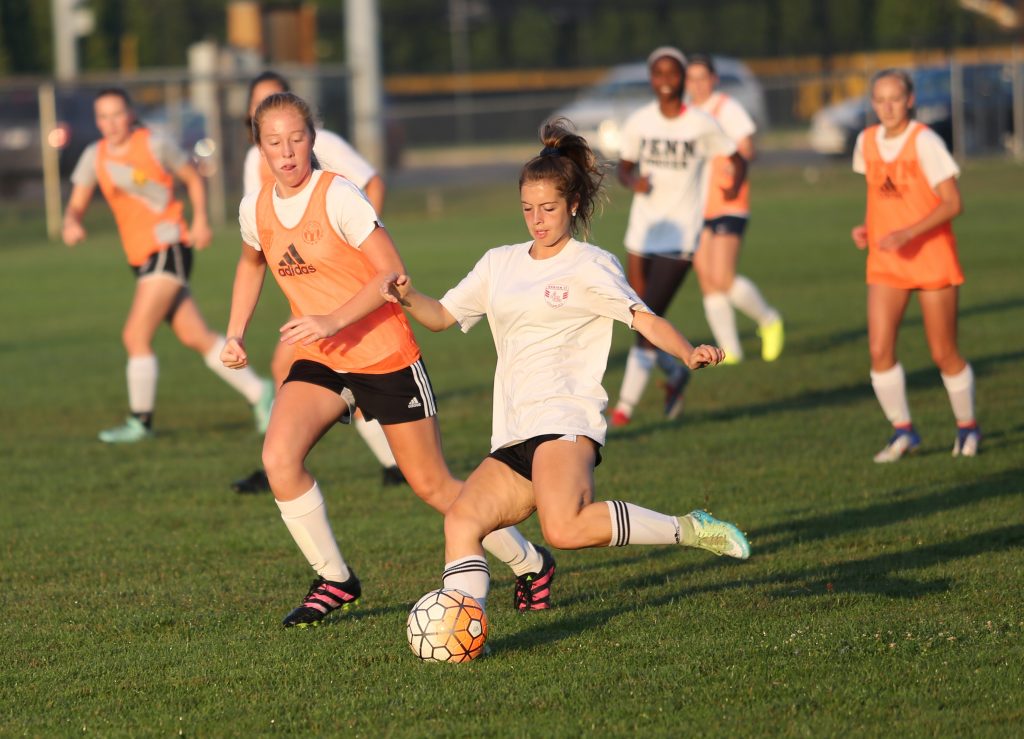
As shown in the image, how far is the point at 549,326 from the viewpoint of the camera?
5.66 metres

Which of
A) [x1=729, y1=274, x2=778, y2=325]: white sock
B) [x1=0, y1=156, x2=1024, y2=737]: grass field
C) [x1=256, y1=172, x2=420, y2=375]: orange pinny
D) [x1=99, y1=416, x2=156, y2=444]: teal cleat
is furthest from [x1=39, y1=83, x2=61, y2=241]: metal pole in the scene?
[x1=256, y1=172, x2=420, y2=375]: orange pinny

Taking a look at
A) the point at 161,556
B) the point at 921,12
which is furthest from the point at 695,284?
the point at 921,12

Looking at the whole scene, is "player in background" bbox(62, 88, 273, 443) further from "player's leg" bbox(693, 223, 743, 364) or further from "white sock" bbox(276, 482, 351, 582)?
"white sock" bbox(276, 482, 351, 582)

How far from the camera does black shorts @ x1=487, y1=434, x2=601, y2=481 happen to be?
5551 mm

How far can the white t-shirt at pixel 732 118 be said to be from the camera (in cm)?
1159

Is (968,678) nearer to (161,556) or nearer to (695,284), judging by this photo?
(161,556)

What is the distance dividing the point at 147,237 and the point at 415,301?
5208 millimetres

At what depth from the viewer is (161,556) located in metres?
7.33

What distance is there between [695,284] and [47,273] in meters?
9.24

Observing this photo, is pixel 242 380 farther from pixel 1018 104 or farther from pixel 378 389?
pixel 1018 104

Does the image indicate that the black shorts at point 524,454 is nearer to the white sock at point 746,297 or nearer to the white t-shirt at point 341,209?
the white t-shirt at point 341,209

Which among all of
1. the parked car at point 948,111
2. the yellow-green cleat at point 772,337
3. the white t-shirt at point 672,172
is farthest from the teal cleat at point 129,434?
the parked car at point 948,111

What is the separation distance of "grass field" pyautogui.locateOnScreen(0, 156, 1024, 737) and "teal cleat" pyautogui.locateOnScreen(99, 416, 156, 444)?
142mm

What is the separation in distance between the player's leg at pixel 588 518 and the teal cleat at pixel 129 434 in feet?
18.5
